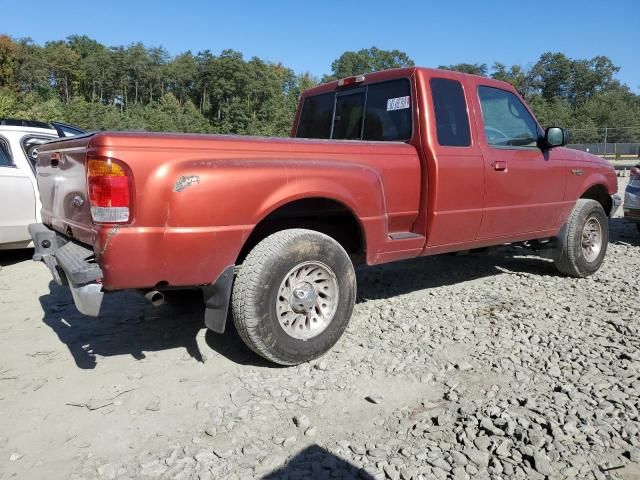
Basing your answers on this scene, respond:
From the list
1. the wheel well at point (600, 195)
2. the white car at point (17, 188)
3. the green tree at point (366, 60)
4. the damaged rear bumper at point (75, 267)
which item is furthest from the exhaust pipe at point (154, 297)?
the green tree at point (366, 60)

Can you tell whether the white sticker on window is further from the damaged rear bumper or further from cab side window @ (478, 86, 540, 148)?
the damaged rear bumper

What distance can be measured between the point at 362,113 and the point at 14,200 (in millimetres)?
4359

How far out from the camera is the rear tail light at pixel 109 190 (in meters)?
2.65

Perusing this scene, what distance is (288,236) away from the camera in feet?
10.6

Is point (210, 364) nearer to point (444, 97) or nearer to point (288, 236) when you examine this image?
point (288, 236)

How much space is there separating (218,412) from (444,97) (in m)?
3.02

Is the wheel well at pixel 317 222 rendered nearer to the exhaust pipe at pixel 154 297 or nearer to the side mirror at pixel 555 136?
the exhaust pipe at pixel 154 297

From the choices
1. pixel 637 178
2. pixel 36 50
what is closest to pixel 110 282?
pixel 637 178

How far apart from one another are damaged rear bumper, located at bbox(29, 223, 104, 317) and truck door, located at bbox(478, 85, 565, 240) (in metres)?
3.16

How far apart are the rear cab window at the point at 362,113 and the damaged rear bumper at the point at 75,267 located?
251cm

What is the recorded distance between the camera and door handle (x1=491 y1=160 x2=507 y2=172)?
4414mm

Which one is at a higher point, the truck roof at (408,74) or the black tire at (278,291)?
the truck roof at (408,74)

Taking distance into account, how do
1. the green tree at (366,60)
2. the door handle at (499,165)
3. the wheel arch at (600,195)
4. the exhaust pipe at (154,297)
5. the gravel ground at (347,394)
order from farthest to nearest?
1. the green tree at (366,60)
2. the wheel arch at (600,195)
3. the door handle at (499,165)
4. the exhaust pipe at (154,297)
5. the gravel ground at (347,394)

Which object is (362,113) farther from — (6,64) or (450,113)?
(6,64)
